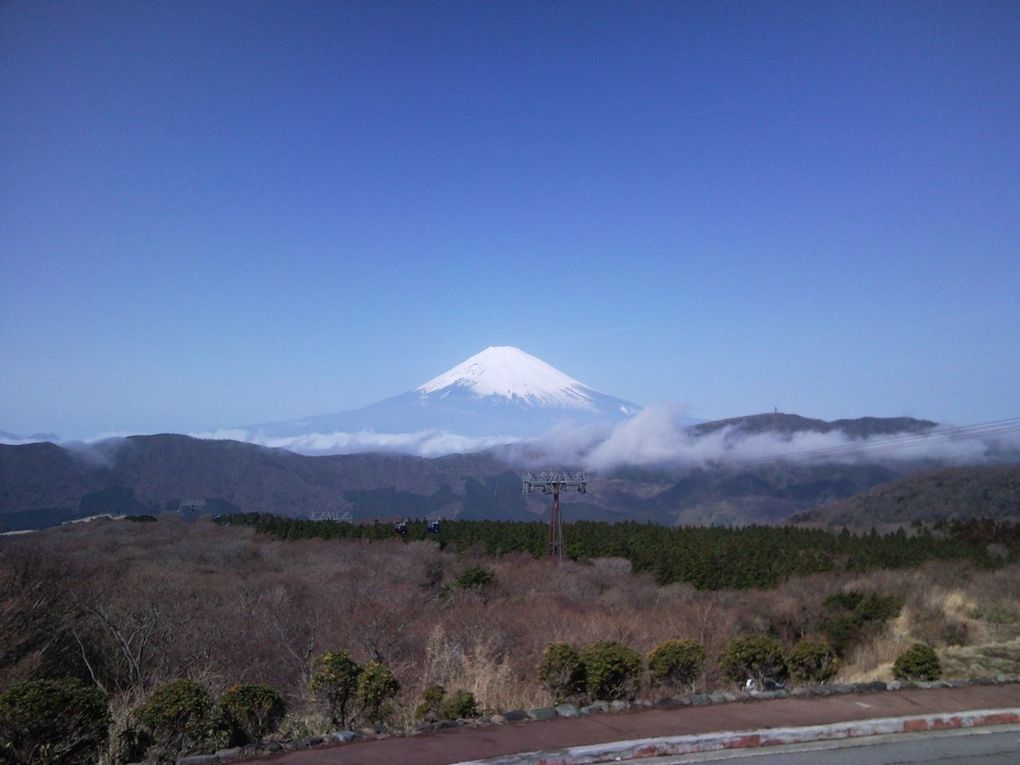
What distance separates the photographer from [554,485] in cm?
4647

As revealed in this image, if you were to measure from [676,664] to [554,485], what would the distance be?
119 feet

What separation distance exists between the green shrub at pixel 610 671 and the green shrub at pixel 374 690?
95.0 inches

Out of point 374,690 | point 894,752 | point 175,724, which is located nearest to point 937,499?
point 894,752

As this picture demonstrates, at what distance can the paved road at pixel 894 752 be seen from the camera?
Answer: 6984 mm

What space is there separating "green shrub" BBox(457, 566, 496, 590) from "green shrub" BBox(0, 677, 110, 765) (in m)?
26.3

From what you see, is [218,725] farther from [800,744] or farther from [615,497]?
[615,497]

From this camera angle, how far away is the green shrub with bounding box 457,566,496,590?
33.1 m

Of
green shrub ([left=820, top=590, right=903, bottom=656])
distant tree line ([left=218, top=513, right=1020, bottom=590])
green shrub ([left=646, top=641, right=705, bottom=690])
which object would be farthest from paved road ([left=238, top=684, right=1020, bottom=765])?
distant tree line ([left=218, top=513, right=1020, bottom=590])

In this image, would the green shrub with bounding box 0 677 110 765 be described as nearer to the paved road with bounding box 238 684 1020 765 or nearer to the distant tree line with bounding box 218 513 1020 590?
the paved road with bounding box 238 684 1020 765

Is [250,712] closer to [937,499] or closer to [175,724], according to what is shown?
[175,724]

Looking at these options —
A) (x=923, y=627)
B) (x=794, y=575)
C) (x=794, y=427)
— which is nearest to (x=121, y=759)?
(x=923, y=627)

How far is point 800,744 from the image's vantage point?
7535 mm

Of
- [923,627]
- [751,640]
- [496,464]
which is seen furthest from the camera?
[496,464]

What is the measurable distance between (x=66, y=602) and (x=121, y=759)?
14.2 metres
